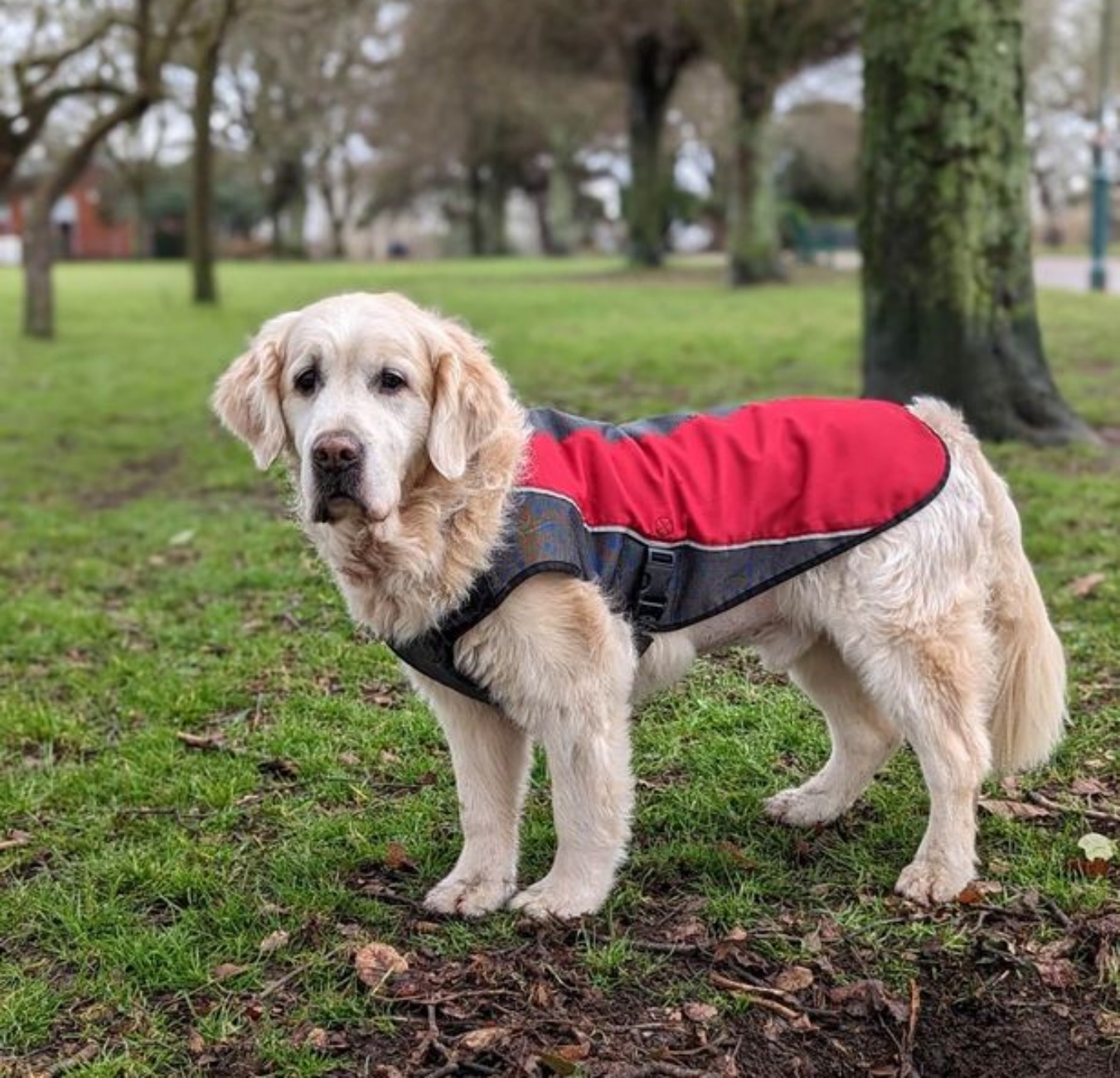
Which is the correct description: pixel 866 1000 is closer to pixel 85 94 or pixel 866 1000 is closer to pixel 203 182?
pixel 85 94

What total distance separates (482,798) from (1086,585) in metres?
3.64

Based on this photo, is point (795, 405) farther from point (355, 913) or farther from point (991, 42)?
point (991, 42)

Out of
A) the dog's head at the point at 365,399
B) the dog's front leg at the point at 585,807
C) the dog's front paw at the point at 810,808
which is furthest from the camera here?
the dog's front paw at the point at 810,808

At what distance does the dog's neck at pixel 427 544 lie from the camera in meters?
3.47

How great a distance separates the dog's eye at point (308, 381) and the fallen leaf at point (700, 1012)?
1.94m

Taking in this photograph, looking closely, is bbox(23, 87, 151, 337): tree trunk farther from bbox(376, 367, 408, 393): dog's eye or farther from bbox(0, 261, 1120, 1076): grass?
bbox(376, 367, 408, 393): dog's eye

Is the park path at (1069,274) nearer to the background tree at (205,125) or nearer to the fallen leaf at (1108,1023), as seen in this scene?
the background tree at (205,125)

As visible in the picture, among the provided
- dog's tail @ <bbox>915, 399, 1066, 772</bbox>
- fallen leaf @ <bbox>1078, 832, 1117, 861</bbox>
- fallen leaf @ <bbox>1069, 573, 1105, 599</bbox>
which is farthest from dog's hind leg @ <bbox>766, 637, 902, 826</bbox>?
fallen leaf @ <bbox>1069, 573, 1105, 599</bbox>

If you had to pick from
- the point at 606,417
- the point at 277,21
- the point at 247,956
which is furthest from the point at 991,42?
the point at 277,21

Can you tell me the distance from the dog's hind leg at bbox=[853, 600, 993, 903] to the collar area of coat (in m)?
0.34

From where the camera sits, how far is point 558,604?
3510 mm

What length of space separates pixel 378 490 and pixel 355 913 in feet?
4.38

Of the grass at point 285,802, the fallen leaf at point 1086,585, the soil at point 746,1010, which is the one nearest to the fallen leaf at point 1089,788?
the grass at point 285,802

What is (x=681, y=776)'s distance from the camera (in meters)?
4.58
